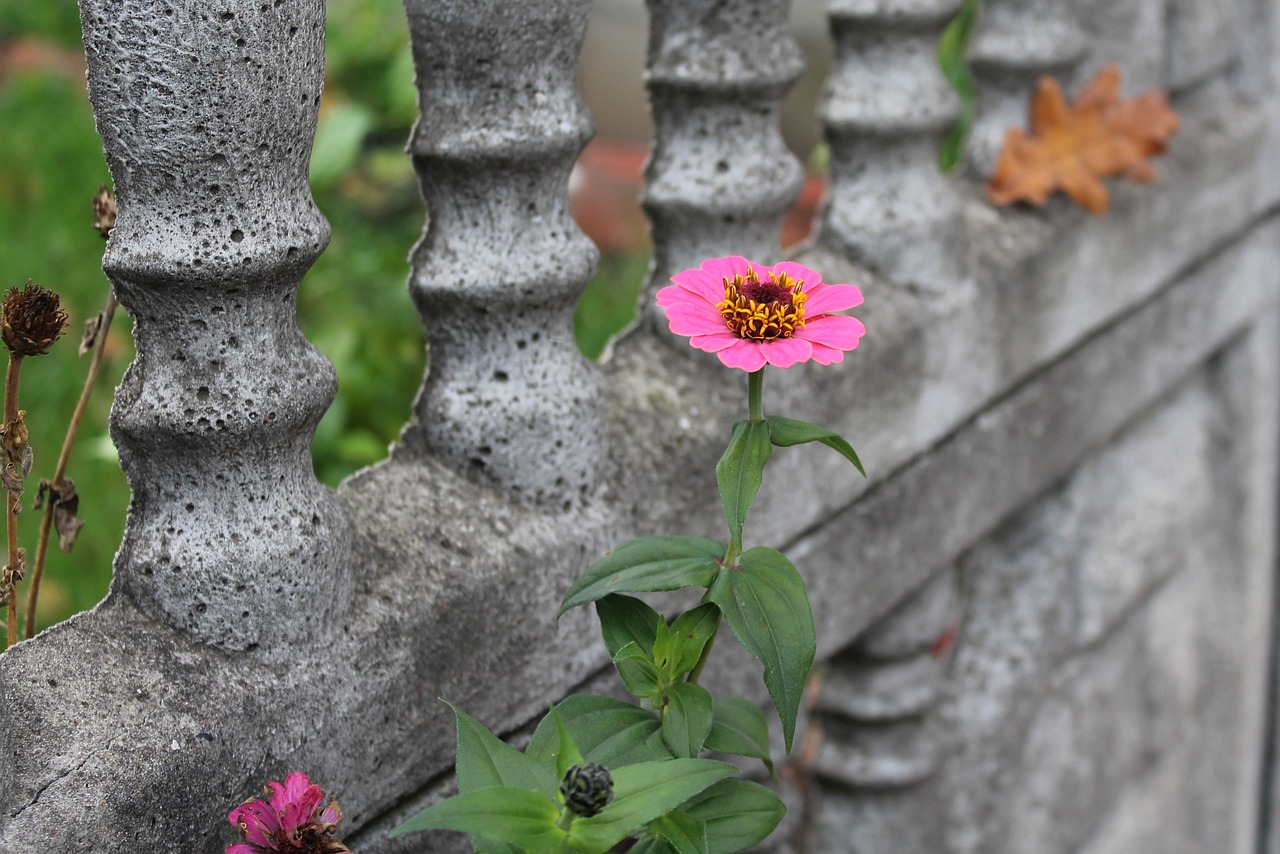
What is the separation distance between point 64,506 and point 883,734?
3.84ft

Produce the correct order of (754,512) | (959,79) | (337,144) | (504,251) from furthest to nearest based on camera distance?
(337,144)
(959,79)
(754,512)
(504,251)

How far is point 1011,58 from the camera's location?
1955 millimetres

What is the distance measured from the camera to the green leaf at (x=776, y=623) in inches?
38.1

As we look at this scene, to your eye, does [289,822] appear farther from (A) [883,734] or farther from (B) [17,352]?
(A) [883,734]

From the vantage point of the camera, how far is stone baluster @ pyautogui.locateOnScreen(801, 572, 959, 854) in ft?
6.24

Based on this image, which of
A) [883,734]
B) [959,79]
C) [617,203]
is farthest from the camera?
[617,203]

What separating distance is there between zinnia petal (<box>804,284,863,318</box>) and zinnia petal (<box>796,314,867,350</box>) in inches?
0.6

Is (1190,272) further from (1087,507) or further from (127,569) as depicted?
(127,569)

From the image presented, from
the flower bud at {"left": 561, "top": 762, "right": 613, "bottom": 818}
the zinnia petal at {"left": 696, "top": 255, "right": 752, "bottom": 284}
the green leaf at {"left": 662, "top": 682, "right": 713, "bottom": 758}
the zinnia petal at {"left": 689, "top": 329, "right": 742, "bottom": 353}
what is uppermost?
the zinnia petal at {"left": 696, "top": 255, "right": 752, "bottom": 284}

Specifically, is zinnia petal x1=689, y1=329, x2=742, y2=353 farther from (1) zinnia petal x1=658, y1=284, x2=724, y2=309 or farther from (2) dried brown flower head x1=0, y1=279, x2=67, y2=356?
(2) dried brown flower head x1=0, y1=279, x2=67, y2=356

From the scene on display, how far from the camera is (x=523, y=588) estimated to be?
1241mm

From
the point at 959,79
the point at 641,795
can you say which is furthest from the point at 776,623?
the point at 959,79

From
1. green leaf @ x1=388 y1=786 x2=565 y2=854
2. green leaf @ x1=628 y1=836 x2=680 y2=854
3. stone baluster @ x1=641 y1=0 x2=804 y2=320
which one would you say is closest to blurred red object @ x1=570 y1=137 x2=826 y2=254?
stone baluster @ x1=641 y1=0 x2=804 y2=320

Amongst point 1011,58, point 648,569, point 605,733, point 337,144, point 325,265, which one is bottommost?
point 325,265
